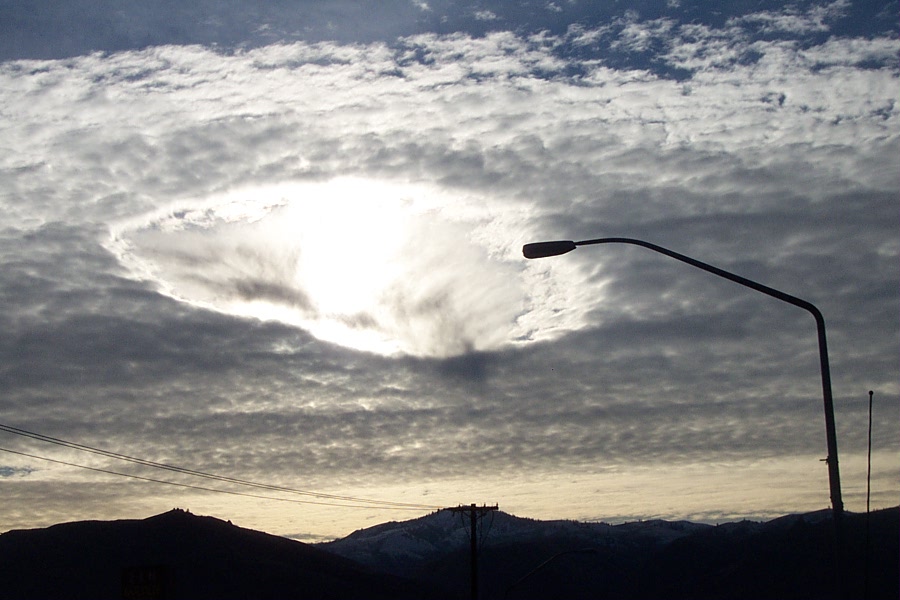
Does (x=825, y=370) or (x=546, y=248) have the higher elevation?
(x=546, y=248)

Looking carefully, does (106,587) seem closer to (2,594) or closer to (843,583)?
(2,594)

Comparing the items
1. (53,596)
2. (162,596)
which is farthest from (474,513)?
(53,596)

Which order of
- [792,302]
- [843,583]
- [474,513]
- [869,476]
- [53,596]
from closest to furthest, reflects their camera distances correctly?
[843,583], [792,302], [869,476], [474,513], [53,596]

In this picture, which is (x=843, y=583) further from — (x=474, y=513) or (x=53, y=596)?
(x=53, y=596)

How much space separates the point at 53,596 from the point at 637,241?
200953mm

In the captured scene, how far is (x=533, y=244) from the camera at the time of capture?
606 inches

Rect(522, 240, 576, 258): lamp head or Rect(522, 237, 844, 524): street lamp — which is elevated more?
Rect(522, 240, 576, 258): lamp head

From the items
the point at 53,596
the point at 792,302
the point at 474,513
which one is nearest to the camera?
the point at 792,302

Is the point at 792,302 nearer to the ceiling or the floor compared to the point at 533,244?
nearer to the floor

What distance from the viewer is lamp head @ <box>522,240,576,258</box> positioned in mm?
15258

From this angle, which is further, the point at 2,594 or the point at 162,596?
the point at 2,594

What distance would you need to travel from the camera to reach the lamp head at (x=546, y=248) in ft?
50.1

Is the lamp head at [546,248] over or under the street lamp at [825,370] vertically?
over

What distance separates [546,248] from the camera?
15.4 metres
